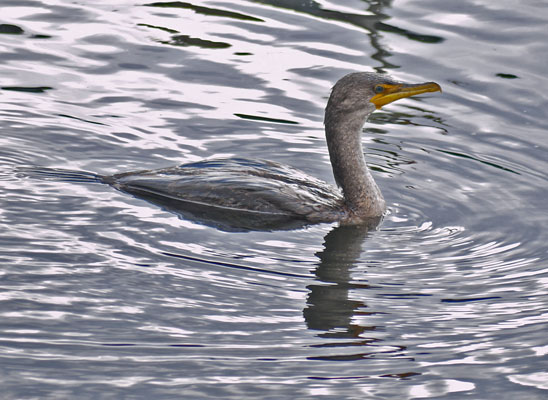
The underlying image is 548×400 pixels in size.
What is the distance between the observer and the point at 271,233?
27.1 feet

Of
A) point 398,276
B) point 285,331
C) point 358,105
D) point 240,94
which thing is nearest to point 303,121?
point 240,94

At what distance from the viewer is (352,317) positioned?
6.93 m

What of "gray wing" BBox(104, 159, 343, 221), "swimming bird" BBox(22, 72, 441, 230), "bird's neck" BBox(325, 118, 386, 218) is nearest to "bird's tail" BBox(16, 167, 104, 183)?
"swimming bird" BBox(22, 72, 441, 230)

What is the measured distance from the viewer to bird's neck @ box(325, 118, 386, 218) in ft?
28.8

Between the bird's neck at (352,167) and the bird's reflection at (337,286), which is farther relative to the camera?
the bird's neck at (352,167)

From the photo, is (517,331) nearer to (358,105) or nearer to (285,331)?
(285,331)

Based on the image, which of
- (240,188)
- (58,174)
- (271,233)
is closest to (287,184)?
(240,188)

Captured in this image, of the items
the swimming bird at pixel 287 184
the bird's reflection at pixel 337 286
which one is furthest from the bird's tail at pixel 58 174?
the bird's reflection at pixel 337 286

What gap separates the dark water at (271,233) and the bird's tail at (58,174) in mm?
115

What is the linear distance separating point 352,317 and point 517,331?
3.43 ft

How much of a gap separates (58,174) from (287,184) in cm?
194

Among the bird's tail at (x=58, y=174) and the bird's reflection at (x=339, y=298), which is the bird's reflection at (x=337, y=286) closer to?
the bird's reflection at (x=339, y=298)

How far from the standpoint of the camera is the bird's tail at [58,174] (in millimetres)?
8875

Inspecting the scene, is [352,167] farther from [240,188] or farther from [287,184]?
[240,188]
